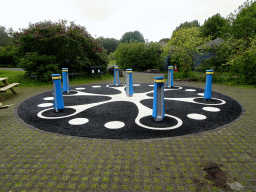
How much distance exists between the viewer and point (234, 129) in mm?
4727

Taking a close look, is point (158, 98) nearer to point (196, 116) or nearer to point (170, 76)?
point (196, 116)

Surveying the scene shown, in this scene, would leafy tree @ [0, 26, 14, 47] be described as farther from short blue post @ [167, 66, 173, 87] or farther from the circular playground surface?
the circular playground surface

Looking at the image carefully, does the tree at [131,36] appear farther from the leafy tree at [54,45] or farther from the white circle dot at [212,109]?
the white circle dot at [212,109]

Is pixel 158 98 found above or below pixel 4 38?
below

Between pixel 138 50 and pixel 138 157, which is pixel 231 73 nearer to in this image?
pixel 138 157

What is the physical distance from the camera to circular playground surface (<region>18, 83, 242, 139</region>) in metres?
4.67

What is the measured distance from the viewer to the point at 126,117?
5.80 metres

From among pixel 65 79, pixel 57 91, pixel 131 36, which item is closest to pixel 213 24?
pixel 65 79

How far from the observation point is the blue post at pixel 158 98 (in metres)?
5.10

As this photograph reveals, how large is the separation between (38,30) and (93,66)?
5.27 meters

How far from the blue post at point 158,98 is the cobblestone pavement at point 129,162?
1186mm

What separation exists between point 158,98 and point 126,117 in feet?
4.22

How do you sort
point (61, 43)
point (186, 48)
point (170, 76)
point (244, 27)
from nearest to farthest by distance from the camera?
point (170, 76)
point (61, 43)
point (186, 48)
point (244, 27)

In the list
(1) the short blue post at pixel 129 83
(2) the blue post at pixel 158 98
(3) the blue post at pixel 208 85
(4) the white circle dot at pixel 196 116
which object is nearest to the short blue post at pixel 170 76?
(1) the short blue post at pixel 129 83
